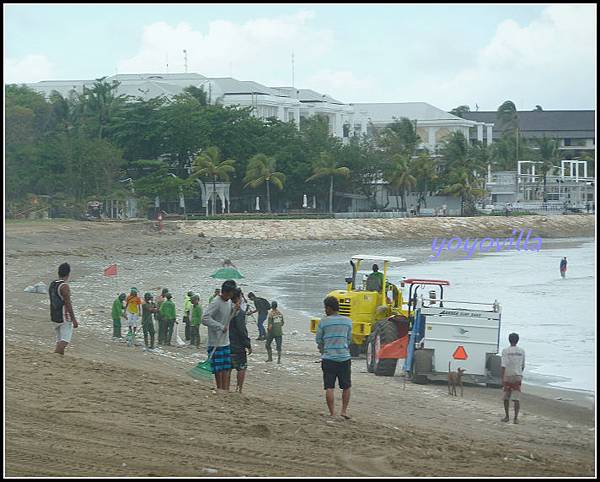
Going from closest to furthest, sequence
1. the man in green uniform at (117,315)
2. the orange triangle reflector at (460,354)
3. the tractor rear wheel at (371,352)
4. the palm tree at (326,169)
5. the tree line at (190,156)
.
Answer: the orange triangle reflector at (460,354) → the tractor rear wheel at (371,352) → the man in green uniform at (117,315) → the tree line at (190,156) → the palm tree at (326,169)

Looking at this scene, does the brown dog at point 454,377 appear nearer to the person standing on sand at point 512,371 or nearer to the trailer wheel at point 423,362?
the trailer wheel at point 423,362

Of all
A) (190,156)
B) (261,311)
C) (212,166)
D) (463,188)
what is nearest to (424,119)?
(463,188)

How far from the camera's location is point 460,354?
15656mm

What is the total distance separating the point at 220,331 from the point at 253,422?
1914mm

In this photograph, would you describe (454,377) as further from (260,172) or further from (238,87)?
(238,87)

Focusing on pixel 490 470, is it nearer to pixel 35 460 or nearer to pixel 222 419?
pixel 222 419

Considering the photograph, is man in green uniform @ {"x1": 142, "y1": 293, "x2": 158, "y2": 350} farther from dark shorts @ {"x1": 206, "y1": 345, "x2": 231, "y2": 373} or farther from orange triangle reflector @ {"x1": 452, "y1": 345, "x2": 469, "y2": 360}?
dark shorts @ {"x1": 206, "y1": 345, "x2": 231, "y2": 373}

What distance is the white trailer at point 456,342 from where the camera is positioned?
50.6 ft

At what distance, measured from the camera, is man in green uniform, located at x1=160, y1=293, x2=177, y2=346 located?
760 inches

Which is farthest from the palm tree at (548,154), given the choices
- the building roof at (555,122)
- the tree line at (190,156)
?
the building roof at (555,122)

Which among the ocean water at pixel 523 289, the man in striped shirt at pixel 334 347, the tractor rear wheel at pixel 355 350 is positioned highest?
the man in striped shirt at pixel 334 347

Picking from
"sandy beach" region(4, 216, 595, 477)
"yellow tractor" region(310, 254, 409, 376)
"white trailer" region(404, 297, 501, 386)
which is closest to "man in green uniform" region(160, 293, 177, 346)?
"sandy beach" region(4, 216, 595, 477)

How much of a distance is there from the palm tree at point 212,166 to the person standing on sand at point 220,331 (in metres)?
56.8

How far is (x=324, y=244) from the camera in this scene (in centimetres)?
6144
